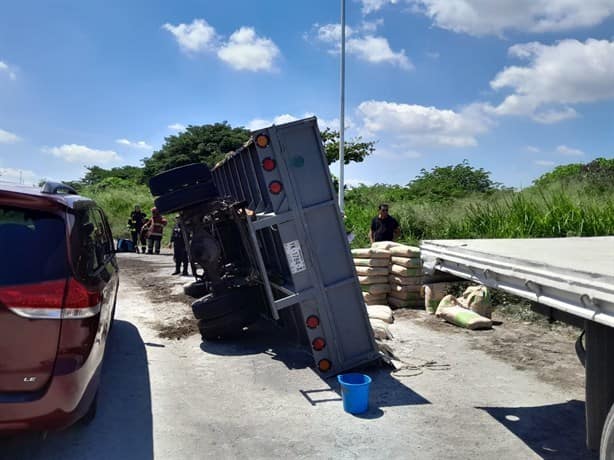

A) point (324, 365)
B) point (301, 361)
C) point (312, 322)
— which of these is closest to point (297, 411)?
point (324, 365)

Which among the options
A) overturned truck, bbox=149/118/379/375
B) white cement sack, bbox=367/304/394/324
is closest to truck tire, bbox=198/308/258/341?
overturned truck, bbox=149/118/379/375

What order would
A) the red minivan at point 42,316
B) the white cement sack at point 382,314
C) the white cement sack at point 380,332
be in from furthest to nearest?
the white cement sack at point 382,314, the white cement sack at point 380,332, the red minivan at point 42,316

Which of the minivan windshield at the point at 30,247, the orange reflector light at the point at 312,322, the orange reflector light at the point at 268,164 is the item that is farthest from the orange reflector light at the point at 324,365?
the minivan windshield at the point at 30,247

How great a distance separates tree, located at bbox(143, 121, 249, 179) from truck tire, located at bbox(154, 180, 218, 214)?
3372 centimetres

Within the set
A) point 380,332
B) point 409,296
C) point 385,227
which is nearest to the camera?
point 380,332

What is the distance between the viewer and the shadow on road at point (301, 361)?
479cm

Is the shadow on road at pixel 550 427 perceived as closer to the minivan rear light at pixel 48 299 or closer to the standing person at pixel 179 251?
the minivan rear light at pixel 48 299

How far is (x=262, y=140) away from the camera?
17.0ft

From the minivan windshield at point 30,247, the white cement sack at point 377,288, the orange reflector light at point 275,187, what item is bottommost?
the white cement sack at point 377,288

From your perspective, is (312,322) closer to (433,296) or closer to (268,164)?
(268,164)

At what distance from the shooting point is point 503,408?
15.2 feet

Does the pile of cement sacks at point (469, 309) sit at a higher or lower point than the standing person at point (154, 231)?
lower

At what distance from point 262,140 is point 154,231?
43.3ft

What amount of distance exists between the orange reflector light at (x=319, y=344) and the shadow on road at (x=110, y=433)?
5.60ft
